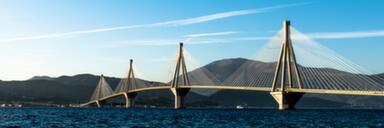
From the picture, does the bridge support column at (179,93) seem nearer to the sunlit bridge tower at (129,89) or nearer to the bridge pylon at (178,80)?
the bridge pylon at (178,80)

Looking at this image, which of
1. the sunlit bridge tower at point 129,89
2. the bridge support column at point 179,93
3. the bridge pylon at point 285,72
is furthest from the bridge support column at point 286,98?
the sunlit bridge tower at point 129,89

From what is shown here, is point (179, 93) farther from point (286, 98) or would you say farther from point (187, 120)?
point (187, 120)

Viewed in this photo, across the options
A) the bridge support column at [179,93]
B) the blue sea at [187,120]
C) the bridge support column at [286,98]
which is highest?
the bridge support column at [179,93]

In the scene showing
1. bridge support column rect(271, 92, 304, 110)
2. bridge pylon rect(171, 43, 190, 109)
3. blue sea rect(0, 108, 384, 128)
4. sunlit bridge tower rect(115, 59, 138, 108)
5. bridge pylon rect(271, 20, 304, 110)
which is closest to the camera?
blue sea rect(0, 108, 384, 128)

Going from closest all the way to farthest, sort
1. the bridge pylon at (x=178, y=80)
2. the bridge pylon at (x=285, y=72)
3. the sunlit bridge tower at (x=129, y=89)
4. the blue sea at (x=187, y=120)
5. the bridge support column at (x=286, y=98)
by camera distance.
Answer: the blue sea at (x=187, y=120)
the bridge pylon at (x=285, y=72)
the bridge support column at (x=286, y=98)
the bridge pylon at (x=178, y=80)
the sunlit bridge tower at (x=129, y=89)

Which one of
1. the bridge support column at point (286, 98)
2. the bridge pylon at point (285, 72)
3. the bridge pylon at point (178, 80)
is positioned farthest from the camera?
the bridge pylon at point (178, 80)

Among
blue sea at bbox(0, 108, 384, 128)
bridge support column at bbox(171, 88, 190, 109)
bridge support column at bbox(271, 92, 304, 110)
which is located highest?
bridge support column at bbox(171, 88, 190, 109)

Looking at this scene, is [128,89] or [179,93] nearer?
[179,93]

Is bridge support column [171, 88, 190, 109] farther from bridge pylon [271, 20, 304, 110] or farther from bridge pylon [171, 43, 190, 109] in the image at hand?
bridge pylon [271, 20, 304, 110]

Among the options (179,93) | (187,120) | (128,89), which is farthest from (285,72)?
(128,89)

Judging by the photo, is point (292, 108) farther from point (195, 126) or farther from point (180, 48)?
point (195, 126)

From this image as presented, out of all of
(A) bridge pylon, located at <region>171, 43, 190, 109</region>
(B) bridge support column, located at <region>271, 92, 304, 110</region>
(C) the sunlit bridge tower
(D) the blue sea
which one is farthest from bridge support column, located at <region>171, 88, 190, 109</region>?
(D) the blue sea

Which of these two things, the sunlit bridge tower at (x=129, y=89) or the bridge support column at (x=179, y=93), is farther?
the sunlit bridge tower at (x=129, y=89)

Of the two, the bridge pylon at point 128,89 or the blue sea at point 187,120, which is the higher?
the bridge pylon at point 128,89
